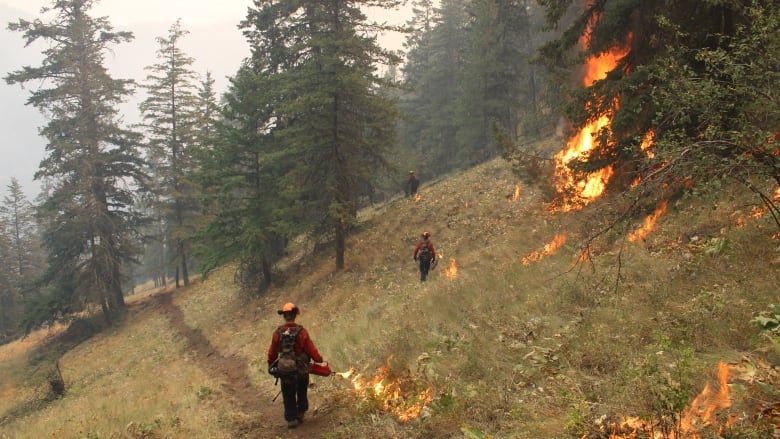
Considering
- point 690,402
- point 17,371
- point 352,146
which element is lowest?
point 17,371

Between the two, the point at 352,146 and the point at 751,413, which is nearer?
the point at 751,413

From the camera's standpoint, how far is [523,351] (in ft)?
24.1

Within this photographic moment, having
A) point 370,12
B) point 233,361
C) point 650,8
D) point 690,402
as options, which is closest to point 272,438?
point 690,402

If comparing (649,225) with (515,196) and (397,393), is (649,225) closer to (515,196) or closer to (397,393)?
(397,393)

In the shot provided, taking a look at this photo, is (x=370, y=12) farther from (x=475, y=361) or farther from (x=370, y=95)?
(x=475, y=361)

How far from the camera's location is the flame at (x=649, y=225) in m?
10.8

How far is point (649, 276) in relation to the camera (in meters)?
8.32

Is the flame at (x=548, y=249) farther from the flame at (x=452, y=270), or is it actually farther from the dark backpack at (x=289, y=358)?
the dark backpack at (x=289, y=358)

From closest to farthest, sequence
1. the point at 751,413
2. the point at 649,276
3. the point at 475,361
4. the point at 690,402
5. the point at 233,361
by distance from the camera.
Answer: the point at 751,413 → the point at 690,402 → the point at 475,361 → the point at 649,276 → the point at 233,361

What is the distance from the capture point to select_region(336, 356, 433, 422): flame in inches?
258

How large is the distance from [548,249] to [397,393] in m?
8.36

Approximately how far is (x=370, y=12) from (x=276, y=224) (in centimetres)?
1141

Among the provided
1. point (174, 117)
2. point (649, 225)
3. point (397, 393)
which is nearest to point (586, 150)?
point (649, 225)

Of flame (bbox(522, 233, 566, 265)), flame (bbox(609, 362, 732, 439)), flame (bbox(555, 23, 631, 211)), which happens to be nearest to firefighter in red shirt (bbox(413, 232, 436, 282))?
flame (bbox(522, 233, 566, 265))
